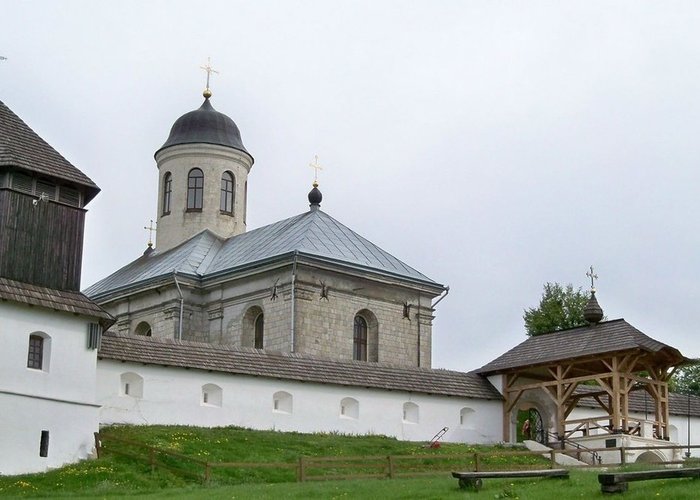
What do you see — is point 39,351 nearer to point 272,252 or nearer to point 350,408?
point 350,408

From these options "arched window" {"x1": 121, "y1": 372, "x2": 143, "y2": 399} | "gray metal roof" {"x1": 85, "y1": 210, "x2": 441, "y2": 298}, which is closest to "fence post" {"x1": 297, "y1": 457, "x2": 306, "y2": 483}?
"arched window" {"x1": 121, "y1": 372, "x2": 143, "y2": 399}

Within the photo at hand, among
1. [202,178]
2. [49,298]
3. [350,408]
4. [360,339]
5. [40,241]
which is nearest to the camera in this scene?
[49,298]

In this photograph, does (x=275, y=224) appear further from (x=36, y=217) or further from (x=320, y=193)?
(x=36, y=217)

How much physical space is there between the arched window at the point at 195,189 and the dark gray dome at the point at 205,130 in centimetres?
129

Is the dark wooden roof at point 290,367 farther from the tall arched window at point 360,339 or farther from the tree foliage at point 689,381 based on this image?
the tree foliage at point 689,381

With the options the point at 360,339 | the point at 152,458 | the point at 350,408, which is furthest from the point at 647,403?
the point at 152,458

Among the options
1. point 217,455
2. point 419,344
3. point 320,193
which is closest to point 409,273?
point 419,344

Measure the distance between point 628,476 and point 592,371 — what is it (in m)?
18.6

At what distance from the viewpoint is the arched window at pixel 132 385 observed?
30.2 m

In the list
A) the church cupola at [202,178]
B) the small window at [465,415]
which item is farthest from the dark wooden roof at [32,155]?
the church cupola at [202,178]

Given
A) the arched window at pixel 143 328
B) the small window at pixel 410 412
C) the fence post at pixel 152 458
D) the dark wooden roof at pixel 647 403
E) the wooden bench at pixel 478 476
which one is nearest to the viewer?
the wooden bench at pixel 478 476

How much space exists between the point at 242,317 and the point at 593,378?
13689 mm

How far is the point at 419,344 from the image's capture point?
44.3 meters

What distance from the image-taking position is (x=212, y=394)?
31.6 metres
